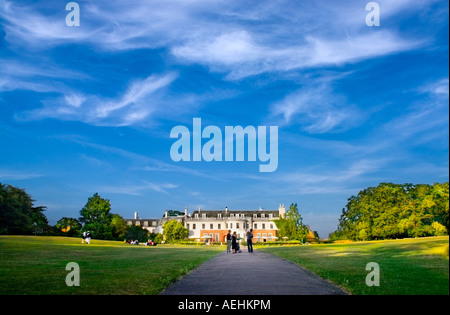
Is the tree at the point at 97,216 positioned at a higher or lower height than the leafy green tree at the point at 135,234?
higher

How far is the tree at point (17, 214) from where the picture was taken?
53.8 meters

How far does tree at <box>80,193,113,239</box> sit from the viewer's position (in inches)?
2800

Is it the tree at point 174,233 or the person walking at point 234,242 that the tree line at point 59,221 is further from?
the person walking at point 234,242

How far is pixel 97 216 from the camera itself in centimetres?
7250

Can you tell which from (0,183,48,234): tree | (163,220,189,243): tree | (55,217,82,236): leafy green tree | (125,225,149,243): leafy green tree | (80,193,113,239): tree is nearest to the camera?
(0,183,48,234): tree

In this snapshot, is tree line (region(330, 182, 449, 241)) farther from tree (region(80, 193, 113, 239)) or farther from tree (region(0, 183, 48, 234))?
tree (region(0, 183, 48, 234))

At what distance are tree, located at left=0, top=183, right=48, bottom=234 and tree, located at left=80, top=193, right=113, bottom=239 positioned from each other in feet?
25.5

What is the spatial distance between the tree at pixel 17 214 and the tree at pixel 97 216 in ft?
25.5

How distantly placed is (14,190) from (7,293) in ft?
195

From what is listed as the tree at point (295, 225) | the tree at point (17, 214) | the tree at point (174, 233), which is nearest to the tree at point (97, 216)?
the tree at point (17, 214)

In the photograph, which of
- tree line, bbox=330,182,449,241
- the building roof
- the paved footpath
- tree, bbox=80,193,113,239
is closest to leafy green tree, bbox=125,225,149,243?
tree, bbox=80,193,113,239

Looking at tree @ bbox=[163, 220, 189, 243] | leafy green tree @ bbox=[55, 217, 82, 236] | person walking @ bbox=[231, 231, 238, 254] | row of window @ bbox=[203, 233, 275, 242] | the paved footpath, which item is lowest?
row of window @ bbox=[203, 233, 275, 242]
